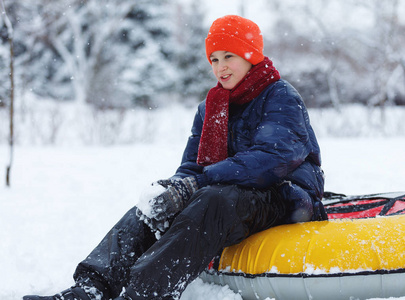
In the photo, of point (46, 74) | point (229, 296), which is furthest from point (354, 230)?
point (46, 74)

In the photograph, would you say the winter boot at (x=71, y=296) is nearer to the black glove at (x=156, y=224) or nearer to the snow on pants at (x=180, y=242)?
the snow on pants at (x=180, y=242)

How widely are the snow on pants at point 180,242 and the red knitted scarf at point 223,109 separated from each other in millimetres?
370

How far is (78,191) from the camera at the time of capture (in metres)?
5.05

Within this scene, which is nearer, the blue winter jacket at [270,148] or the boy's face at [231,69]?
the blue winter jacket at [270,148]

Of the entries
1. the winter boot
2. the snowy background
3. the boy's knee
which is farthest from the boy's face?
the winter boot

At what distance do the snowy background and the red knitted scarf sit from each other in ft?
2.24

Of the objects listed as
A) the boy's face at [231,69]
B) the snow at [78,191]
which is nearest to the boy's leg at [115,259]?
the snow at [78,191]

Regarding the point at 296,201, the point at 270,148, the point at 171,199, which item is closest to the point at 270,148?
the point at 270,148

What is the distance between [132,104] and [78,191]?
14786 millimetres

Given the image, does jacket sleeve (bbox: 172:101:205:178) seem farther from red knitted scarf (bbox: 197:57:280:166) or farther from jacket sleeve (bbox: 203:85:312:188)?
jacket sleeve (bbox: 203:85:312:188)

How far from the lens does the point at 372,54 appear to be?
17.7 metres

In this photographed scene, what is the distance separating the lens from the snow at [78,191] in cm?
281

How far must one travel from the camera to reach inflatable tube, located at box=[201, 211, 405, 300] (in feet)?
6.16

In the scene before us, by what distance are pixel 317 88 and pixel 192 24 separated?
6519 millimetres
